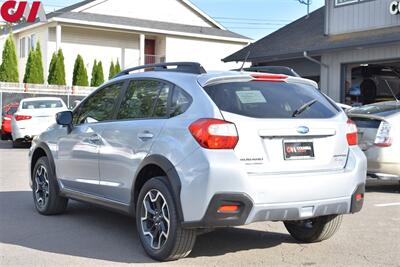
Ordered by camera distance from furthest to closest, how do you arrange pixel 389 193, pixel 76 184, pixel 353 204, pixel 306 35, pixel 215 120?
pixel 306 35 → pixel 389 193 → pixel 76 184 → pixel 353 204 → pixel 215 120

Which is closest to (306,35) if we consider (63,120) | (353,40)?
(353,40)

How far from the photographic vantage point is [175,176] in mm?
5105

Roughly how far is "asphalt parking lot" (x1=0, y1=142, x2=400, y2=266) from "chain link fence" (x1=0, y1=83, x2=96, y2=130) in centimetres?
2025

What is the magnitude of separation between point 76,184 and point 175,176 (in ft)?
7.08

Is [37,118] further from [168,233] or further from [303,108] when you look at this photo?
[303,108]

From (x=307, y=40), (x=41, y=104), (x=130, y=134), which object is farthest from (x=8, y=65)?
(x=130, y=134)

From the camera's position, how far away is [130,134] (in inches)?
232

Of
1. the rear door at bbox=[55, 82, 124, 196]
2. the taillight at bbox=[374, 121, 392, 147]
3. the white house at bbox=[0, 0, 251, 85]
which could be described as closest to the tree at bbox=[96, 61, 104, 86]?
the white house at bbox=[0, 0, 251, 85]

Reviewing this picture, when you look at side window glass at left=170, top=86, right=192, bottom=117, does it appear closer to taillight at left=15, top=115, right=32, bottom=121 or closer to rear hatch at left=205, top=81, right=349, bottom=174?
rear hatch at left=205, top=81, right=349, bottom=174

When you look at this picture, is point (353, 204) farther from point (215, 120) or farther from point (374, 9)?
point (374, 9)

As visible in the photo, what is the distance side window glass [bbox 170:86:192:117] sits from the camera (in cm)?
536

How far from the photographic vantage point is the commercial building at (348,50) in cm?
1678

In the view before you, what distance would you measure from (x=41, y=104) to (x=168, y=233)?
14.6 m

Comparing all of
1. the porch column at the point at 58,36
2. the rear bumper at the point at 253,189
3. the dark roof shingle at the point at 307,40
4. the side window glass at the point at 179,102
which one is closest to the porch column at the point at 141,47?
the porch column at the point at 58,36
